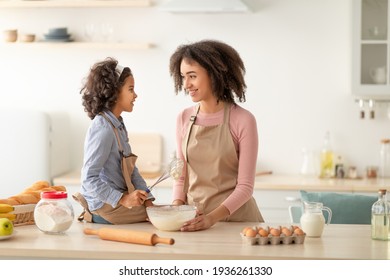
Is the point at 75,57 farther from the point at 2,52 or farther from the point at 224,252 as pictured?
the point at 224,252

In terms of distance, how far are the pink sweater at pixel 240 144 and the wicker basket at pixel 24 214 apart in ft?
1.93

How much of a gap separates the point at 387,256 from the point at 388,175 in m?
2.86

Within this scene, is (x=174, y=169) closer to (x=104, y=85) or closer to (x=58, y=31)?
(x=104, y=85)

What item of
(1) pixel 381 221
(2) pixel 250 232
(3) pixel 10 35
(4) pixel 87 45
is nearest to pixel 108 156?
(2) pixel 250 232

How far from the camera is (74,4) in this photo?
17.6 feet

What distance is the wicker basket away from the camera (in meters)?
3.05

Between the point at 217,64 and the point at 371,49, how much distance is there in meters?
2.21

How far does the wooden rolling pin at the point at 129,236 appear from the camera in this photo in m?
2.67

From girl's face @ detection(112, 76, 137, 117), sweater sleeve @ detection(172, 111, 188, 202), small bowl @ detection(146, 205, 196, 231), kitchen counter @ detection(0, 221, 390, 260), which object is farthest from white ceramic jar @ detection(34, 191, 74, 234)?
sweater sleeve @ detection(172, 111, 188, 202)

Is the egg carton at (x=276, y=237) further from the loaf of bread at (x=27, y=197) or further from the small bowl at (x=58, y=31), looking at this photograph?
the small bowl at (x=58, y=31)

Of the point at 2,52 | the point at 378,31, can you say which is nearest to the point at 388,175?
the point at 378,31

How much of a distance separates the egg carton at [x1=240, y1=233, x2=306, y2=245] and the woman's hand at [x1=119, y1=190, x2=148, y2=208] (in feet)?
1.40

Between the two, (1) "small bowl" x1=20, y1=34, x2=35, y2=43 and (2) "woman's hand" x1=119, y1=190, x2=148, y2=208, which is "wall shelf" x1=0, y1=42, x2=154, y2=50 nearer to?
(1) "small bowl" x1=20, y1=34, x2=35, y2=43

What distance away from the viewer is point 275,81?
546 cm
